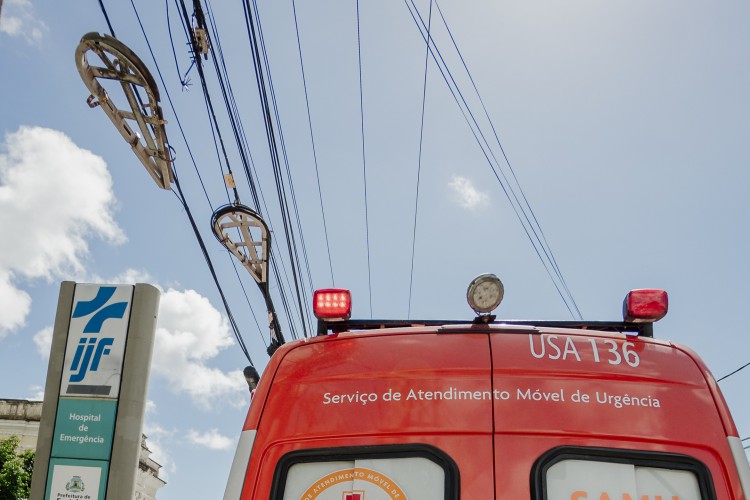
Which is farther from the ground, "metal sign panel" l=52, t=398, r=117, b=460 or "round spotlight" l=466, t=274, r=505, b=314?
"metal sign panel" l=52, t=398, r=117, b=460

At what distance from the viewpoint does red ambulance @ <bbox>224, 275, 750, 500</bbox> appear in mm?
2523

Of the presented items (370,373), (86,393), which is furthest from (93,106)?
(370,373)

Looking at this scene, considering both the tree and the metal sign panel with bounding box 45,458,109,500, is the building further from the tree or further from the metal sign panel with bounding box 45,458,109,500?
the metal sign panel with bounding box 45,458,109,500

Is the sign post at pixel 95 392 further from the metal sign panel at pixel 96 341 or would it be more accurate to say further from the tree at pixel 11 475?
the tree at pixel 11 475

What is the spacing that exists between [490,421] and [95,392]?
174 inches

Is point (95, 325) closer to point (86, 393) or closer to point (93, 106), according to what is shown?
point (86, 393)

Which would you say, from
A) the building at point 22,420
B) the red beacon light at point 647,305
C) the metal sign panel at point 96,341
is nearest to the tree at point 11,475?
the building at point 22,420

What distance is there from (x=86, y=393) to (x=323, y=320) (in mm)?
3595

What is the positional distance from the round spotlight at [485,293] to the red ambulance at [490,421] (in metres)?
0.01

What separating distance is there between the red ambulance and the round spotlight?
12mm

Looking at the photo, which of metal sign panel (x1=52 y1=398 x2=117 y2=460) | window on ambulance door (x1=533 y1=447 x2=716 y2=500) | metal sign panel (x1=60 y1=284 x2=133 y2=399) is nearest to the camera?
window on ambulance door (x1=533 y1=447 x2=716 y2=500)

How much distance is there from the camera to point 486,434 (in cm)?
258

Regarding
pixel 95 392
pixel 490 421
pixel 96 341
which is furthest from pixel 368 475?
pixel 96 341

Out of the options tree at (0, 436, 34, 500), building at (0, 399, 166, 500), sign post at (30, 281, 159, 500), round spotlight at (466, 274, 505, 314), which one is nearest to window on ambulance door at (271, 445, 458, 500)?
round spotlight at (466, 274, 505, 314)
